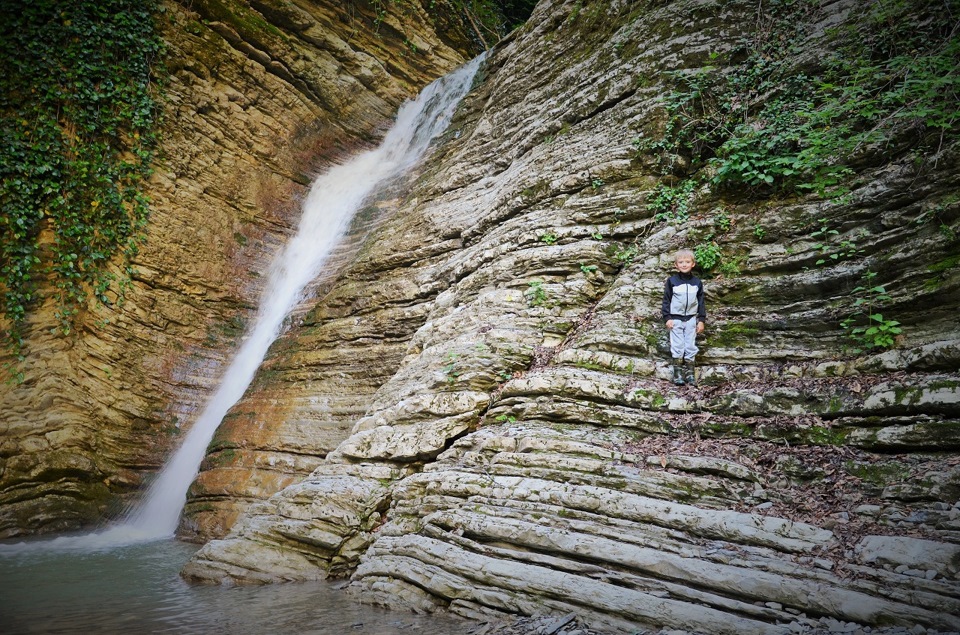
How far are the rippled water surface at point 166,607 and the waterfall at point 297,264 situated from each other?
8.29ft

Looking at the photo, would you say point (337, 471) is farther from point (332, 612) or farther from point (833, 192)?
point (833, 192)

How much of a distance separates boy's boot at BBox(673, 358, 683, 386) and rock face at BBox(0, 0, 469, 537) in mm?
5952

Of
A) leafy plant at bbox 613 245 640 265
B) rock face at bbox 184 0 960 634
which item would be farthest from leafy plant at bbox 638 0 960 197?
leafy plant at bbox 613 245 640 265

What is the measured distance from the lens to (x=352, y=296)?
10570 millimetres

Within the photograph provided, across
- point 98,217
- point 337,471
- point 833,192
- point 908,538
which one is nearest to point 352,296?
point 337,471

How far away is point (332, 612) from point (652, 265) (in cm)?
514

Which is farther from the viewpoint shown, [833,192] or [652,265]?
[652,265]

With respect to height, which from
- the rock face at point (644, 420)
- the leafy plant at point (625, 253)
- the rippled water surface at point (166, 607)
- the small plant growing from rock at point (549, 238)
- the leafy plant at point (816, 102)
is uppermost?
the leafy plant at point (816, 102)

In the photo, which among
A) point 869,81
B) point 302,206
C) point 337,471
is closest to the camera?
point 869,81

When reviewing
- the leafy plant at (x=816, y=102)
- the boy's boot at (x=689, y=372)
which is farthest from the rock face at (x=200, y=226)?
the leafy plant at (x=816, y=102)

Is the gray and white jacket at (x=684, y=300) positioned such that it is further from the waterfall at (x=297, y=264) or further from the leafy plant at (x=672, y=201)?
the waterfall at (x=297, y=264)

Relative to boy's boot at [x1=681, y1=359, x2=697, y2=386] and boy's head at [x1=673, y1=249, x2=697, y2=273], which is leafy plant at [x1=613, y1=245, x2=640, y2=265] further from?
boy's boot at [x1=681, y1=359, x2=697, y2=386]

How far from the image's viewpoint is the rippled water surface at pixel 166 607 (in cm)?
436

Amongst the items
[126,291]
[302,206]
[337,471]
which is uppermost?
[302,206]
